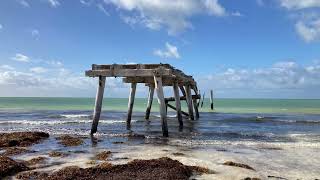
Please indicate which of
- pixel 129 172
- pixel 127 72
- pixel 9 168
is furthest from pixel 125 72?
pixel 129 172

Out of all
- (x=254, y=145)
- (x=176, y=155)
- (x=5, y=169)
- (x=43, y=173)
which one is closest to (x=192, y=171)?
(x=176, y=155)

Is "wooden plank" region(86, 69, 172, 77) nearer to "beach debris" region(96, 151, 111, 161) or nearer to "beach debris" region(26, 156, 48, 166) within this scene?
"beach debris" region(96, 151, 111, 161)

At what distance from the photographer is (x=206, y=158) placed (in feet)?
45.5

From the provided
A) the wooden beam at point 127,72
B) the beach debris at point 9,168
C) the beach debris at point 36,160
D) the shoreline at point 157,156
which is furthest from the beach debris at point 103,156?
the wooden beam at point 127,72

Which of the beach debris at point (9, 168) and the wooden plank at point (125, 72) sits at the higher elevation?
the wooden plank at point (125, 72)

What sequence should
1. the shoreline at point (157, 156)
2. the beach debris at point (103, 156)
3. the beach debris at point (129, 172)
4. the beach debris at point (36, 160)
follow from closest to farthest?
the beach debris at point (129, 172)
the shoreline at point (157, 156)
the beach debris at point (36, 160)
the beach debris at point (103, 156)

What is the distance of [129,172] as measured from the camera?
10.5 meters

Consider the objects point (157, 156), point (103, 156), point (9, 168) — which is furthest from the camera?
point (157, 156)

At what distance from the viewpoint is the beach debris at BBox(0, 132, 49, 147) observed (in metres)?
17.0

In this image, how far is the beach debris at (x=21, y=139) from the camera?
16984 millimetres

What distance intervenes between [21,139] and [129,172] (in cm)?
936

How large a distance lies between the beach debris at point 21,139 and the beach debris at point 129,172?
21.8 ft

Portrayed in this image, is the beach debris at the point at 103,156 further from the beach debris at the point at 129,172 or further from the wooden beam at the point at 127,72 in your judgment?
the wooden beam at the point at 127,72

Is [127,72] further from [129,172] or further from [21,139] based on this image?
[129,172]
